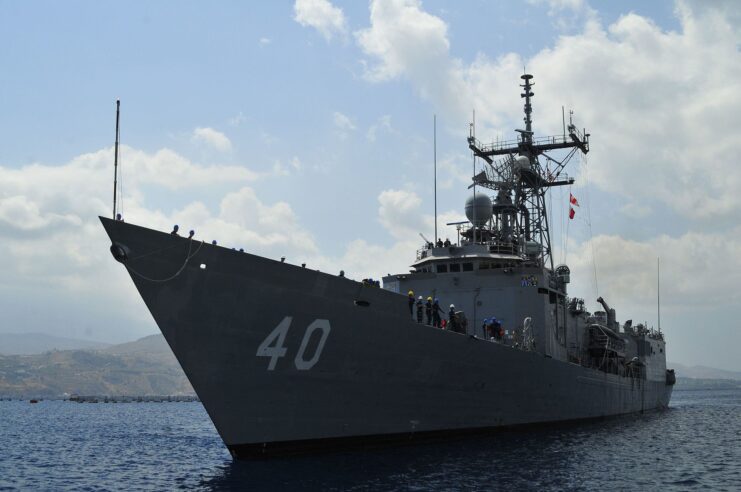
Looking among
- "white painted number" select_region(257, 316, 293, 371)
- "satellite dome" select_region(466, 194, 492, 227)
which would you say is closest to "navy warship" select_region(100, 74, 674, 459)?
"white painted number" select_region(257, 316, 293, 371)

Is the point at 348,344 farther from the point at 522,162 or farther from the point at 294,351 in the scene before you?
the point at 522,162

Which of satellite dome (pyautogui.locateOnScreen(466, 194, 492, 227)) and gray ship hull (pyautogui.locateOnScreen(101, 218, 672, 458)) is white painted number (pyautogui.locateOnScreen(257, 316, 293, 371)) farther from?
satellite dome (pyautogui.locateOnScreen(466, 194, 492, 227))

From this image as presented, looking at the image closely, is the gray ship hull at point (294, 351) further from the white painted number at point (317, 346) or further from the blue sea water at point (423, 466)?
the blue sea water at point (423, 466)

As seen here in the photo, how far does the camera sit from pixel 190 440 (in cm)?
2402

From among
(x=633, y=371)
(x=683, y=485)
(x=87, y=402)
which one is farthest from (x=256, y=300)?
(x=87, y=402)

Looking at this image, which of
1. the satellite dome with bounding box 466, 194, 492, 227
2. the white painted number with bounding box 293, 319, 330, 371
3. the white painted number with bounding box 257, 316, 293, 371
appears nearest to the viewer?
the white painted number with bounding box 257, 316, 293, 371

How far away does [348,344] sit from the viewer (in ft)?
49.5

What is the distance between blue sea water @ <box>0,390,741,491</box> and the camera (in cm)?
1355

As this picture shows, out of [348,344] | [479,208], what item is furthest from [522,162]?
[348,344]

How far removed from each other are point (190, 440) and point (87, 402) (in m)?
73.9

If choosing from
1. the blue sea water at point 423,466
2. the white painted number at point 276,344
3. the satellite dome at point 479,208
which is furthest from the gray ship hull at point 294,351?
the satellite dome at point 479,208

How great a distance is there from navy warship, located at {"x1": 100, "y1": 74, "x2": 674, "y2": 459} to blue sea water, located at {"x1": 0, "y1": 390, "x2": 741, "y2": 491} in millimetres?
746

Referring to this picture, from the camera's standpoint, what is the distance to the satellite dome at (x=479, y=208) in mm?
25891

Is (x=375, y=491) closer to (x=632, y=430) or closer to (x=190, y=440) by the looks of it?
(x=190, y=440)
